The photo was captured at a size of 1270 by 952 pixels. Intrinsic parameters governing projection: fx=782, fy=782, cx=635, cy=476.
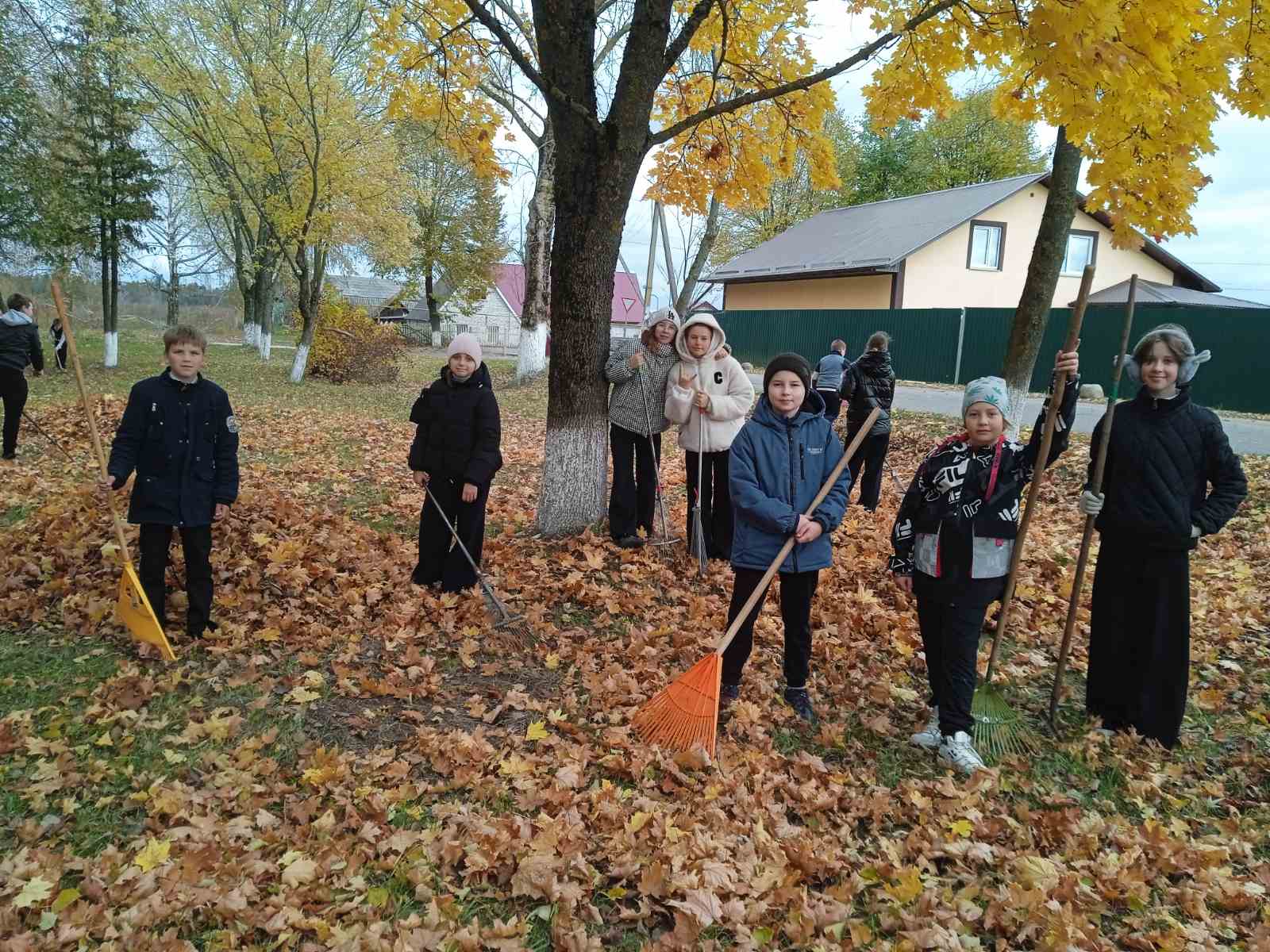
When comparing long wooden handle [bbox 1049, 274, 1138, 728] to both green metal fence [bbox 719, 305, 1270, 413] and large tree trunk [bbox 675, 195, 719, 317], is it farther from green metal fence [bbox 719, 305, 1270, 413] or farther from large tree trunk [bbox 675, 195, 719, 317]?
large tree trunk [bbox 675, 195, 719, 317]

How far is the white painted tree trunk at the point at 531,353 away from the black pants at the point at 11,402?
37.7 ft

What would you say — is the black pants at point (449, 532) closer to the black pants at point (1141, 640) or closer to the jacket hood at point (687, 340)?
the jacket hood at point (687, 340)

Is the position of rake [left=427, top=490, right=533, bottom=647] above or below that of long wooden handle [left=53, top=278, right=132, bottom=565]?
below

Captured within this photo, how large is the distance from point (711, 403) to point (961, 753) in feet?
9.50

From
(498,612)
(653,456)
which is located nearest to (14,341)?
(498,612)

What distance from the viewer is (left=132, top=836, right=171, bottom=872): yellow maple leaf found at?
2725mm

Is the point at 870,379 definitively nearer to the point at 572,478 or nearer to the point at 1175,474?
the point at 572,478

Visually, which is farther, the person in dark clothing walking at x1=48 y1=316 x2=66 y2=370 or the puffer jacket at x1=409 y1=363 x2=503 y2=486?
the person in dark clothing walking at x1=48 y1=316 x2=66 y2=370

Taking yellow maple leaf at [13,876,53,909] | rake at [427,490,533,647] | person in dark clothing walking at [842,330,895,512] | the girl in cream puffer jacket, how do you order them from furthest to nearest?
person in dark clothing walking at [842,330,895,512], the girl in cream puffer jacket, rake at [427,490,533,647], yellow maple leaf at [13,876,53,909]

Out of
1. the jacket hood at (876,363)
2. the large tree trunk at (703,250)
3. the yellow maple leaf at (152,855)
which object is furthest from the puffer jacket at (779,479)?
the large tree trunk at (703,250)

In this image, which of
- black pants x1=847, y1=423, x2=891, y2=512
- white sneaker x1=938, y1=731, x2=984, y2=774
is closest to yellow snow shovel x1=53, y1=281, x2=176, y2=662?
white sneaker x1=938, y1=731, x2=984, y2=774

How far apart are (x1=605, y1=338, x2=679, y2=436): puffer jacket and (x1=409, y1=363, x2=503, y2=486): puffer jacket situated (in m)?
1.09

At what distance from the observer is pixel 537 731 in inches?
147

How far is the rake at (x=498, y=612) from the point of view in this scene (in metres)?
4.74
